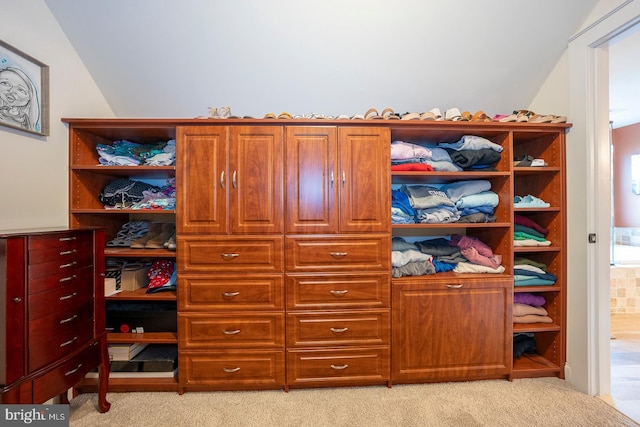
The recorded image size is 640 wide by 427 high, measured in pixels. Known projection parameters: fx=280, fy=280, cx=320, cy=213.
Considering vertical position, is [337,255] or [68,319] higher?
[337,255]

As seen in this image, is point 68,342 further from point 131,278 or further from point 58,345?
point 131,278

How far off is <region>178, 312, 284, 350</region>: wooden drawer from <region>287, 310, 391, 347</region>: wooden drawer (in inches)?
4.1

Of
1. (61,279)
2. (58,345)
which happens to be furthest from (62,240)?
(58,345)

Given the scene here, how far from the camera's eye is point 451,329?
1.91 meters

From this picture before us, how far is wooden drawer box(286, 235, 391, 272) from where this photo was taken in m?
1.85

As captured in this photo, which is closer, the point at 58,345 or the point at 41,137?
the point at 58,345

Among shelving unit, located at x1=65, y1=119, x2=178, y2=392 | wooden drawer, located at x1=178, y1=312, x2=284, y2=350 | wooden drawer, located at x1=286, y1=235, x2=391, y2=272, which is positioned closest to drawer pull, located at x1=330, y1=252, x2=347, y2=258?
wooden drawer, located at x1=286, y1=235, x2=391, y2=272

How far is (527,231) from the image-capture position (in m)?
2.07

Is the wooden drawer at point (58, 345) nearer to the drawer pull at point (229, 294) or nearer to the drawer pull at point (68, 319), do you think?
the drawer pull at point (68, 319)

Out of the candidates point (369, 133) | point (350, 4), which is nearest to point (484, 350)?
point (369, 133)

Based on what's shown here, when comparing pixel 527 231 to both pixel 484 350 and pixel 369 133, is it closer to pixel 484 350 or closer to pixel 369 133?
pixel 484 350

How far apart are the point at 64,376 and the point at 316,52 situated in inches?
94.4

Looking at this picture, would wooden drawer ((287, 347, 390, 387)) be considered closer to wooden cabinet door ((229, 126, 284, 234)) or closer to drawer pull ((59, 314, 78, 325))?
wooden cabinet door ((229, 126, 284, 234))

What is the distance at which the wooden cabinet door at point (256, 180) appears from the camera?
1.84 m
